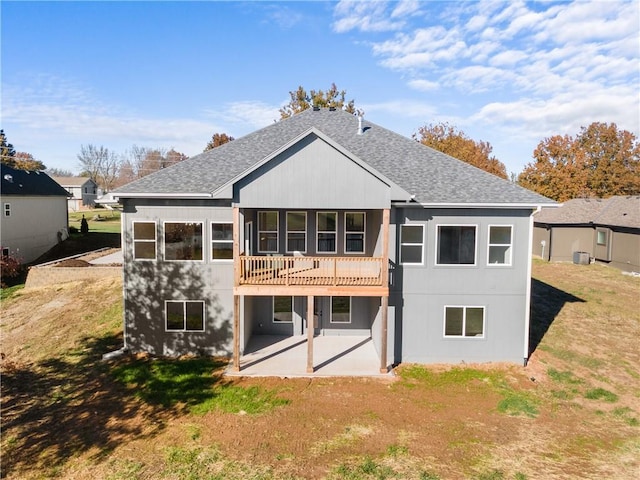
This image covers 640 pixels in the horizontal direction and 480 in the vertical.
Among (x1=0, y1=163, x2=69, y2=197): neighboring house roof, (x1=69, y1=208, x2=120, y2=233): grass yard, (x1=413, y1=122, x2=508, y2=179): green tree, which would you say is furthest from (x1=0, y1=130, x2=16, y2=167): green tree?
(x1=413, y1=122, x2=508, y2=179): green tree

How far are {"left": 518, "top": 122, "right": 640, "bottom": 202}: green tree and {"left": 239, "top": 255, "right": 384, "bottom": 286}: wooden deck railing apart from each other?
1688 inches

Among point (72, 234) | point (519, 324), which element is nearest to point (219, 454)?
point (519, 324)

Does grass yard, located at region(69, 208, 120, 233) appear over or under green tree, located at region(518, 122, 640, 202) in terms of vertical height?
under

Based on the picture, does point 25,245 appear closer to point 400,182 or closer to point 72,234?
point 72,234

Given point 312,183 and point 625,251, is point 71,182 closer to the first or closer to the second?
point 312,183

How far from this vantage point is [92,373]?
14.3 metres

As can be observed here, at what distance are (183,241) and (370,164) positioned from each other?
8249mm

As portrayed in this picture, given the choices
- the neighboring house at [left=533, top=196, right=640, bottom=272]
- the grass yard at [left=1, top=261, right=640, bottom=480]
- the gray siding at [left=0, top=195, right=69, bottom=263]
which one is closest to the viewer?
the grass yard at [left=1, top=261, right=640, bottom=480]

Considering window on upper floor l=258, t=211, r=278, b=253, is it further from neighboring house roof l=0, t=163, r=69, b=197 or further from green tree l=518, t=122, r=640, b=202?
green tree l=518, t=122, r=640, b=202

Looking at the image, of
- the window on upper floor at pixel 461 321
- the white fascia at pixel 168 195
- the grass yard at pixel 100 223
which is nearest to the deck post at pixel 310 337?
the window on upper floor at pixel 461 321

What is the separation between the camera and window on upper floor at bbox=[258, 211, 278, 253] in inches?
690

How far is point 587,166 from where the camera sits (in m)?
55.1

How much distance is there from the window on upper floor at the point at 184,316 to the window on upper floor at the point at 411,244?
316 inches

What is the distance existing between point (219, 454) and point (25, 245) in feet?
102
